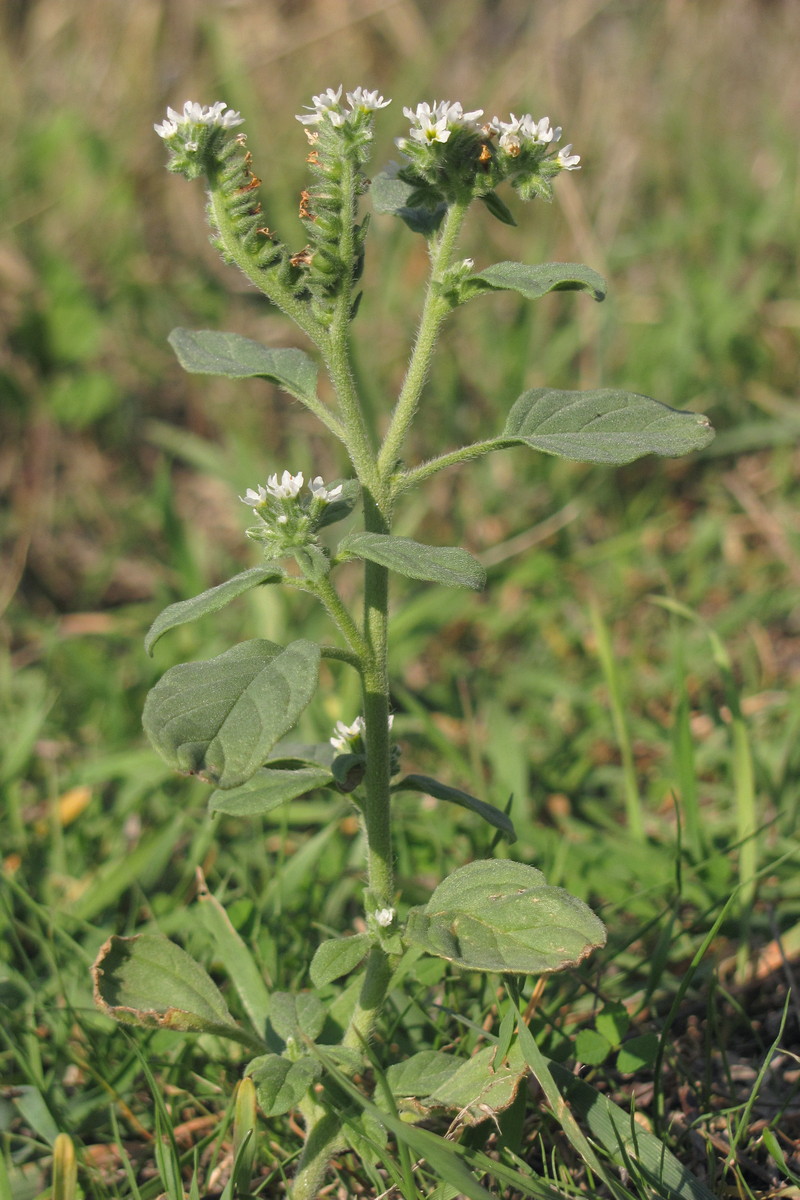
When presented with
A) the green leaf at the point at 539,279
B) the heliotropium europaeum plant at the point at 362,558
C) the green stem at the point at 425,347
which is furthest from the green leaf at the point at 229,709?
the green leaf at the point at 539,279

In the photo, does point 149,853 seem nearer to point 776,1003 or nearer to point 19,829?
point 19,829

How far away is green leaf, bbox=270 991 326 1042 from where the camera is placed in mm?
1781

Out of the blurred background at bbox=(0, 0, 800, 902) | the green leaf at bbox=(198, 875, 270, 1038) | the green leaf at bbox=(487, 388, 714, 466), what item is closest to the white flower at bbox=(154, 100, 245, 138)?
the green leaf at bbox=(487, 388, 714, 466)

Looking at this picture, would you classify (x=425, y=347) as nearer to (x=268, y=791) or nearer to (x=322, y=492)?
(x=322, y=492)

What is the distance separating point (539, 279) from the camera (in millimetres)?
1577

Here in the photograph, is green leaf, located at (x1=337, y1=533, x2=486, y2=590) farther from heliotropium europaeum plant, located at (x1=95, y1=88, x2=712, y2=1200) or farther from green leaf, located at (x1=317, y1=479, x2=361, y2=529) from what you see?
green leaf, located at (x1=317, y1=479, x2=361, y2=529)

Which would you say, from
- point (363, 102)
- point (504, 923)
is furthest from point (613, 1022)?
point (363, 102)

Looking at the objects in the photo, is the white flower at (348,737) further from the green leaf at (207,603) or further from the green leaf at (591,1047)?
the green leaf at (591,1047)

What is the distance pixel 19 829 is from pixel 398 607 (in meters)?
1.53

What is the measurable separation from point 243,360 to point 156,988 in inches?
42.2

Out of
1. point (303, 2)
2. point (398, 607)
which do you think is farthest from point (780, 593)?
point (303, 2)

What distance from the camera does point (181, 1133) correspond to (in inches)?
79.0

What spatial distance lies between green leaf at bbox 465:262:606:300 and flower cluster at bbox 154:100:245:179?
448 millimetres

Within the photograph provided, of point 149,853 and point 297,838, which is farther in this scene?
point 297,838
